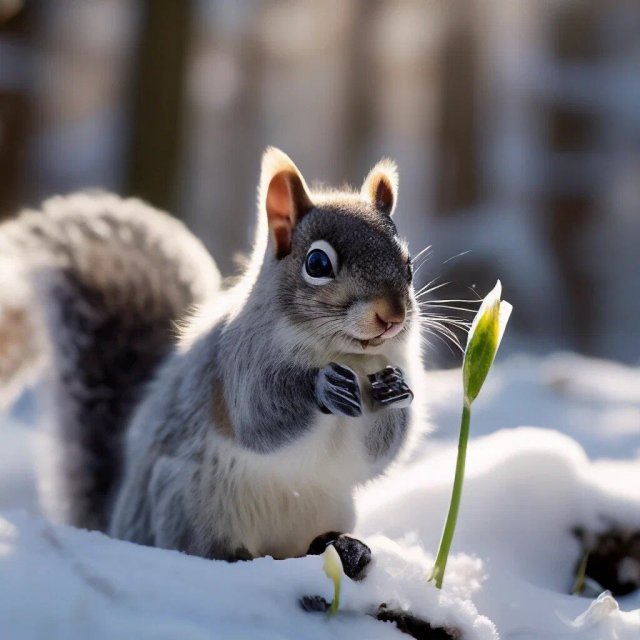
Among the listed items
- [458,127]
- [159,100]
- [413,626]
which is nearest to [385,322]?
[413,626]

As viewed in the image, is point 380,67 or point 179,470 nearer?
point 179,470

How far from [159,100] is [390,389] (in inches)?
131

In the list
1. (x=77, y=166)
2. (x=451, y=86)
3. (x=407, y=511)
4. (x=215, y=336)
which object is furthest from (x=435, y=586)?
(x=77, y=166)

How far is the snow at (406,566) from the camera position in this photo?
0.73m

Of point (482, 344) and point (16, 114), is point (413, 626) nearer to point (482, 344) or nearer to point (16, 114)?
point (482, 344)

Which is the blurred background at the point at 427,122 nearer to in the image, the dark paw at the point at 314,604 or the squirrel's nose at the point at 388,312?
the squirrel's nose at the point at 388,312

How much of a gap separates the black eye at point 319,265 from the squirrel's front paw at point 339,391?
11 centimetres

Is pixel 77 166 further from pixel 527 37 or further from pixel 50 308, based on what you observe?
pixel 50 308

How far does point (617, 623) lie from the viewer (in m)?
0.98

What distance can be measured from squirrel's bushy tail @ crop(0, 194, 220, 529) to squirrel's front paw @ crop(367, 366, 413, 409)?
2.42ft

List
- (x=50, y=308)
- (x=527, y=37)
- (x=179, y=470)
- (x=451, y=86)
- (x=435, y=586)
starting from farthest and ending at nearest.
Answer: (x=527, y=37), (x=451, y=86), (x=50, y=308), (x=179, y=470), (x=435, y=586)

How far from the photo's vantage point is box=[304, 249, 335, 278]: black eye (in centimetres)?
115

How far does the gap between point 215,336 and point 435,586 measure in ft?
1.82

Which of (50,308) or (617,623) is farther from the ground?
(50,308)
